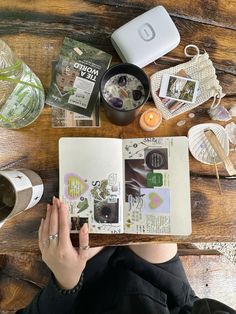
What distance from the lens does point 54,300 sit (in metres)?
0.91

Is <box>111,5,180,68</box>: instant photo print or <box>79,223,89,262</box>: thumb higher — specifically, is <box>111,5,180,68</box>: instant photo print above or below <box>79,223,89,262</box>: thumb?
above

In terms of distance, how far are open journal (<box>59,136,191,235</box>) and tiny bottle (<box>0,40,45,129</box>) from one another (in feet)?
0.32

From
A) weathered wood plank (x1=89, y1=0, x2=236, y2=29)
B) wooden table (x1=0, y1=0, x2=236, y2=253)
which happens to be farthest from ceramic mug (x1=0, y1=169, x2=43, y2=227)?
weathered wood plank (x1=89, y1=0, x2=236, y2=29)

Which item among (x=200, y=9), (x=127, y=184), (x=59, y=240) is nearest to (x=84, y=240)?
(x=59, y=240)

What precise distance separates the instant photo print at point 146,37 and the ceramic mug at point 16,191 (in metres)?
0.35

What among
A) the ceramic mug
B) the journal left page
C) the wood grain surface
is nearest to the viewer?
the ceramic mug

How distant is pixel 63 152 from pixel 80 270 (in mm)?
275

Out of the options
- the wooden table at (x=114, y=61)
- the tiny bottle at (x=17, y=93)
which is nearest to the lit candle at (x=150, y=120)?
the wooden table at (x=114, y=61)

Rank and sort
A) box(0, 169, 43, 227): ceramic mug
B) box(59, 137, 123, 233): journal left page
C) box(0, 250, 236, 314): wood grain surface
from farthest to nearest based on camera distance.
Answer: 1. box(0, 250, 236, 314): wood grain surface
2. box(59, 137, 123, 233): journal left page
3. box(0, 169, 43, 227): ceramic mug

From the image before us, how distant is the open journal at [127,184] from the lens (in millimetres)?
870

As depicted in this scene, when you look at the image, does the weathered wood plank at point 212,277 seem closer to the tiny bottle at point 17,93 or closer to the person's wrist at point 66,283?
the person's wrist at point 66,283

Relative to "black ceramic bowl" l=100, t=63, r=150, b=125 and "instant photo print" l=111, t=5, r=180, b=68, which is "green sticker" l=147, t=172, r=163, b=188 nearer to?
"black ceramic bowl" l=100, t=63, r=150, b=125

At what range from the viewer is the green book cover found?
90cm

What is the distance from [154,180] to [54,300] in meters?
0.37
